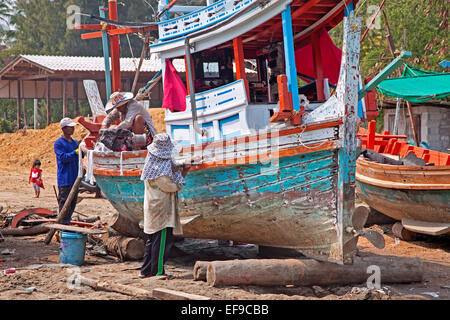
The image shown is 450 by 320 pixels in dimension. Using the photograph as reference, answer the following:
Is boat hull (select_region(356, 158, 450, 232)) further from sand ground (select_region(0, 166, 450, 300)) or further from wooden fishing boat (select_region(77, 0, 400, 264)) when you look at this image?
wooden fishing boat (select_region(77, 0, 400, 264))

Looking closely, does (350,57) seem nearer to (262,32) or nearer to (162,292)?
(262,32)

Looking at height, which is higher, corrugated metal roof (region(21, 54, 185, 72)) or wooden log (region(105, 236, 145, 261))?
corrugated metal roof (region(21, 54, 185, 72))

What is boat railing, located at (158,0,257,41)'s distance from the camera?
683cm

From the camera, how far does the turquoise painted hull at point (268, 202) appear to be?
18.9 ft

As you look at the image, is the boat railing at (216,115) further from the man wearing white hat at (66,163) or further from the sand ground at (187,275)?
the sand ground at (187,275)

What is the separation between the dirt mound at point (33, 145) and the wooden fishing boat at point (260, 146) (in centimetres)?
1279

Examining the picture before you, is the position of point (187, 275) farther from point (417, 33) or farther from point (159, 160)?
point (417, 33)

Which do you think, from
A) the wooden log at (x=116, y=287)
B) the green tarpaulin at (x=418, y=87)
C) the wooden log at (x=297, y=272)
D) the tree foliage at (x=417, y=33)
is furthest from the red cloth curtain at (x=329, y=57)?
the tree foliage at (x=417, y=33)

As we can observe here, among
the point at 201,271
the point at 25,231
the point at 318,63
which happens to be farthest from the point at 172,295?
the point at 25,231

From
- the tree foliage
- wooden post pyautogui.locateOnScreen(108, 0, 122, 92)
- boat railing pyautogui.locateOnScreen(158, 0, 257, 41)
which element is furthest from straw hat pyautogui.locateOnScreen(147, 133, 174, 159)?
the tree foliage

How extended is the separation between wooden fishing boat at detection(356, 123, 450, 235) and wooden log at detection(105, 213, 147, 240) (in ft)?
12.3

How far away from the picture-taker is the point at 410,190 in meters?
8.02

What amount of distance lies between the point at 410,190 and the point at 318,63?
7.51ft
